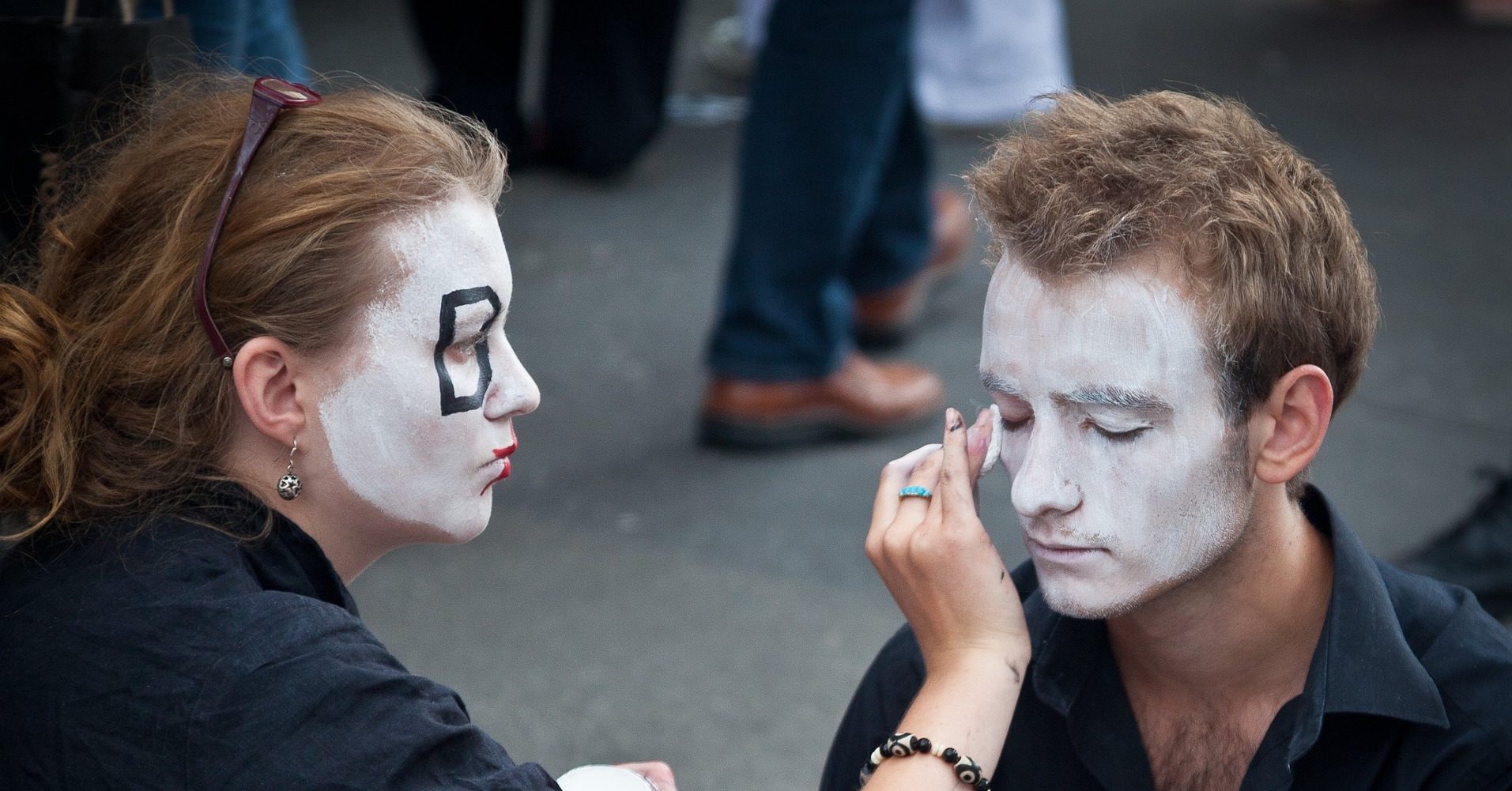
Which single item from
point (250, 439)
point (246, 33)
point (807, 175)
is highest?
point (246, 33)

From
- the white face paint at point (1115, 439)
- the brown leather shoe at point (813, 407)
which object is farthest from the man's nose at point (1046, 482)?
the brown leather shoe at point (813, 407)

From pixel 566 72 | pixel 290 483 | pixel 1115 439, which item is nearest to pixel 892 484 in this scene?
pixel 1115 439

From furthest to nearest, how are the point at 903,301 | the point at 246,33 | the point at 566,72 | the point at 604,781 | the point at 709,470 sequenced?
1. the point at 566,72
2. the point at 903,301
3. the point at 709,470
4. the point at 246,33
5. the point at 604,781

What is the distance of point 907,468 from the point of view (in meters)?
1.99

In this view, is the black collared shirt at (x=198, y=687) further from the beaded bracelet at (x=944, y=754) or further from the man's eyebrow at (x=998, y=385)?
the man's eyebrow at (x=998, y=385)

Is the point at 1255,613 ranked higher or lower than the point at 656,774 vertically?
higher

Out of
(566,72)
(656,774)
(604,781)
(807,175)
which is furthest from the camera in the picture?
(566,72)

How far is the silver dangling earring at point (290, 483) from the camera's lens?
181 centimetres

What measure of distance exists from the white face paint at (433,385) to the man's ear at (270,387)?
0.04 m

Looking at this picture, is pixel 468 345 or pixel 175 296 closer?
Answer: pixel 175 296

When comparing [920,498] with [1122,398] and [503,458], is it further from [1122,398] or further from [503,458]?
[503,458]

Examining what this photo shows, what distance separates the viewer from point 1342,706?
1.69 meters

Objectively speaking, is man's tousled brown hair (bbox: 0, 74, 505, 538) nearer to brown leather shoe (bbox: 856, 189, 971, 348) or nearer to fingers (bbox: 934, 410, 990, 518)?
fingers (bbox: 934, 410, 990, 518)

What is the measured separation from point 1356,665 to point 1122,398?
1.27 feet
